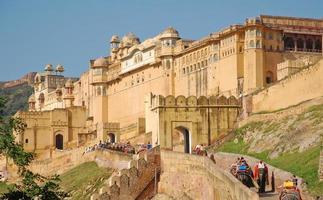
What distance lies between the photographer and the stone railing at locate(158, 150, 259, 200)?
2448 cm

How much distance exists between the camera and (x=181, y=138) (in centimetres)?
4447

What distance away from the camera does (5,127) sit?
2356 centimetres

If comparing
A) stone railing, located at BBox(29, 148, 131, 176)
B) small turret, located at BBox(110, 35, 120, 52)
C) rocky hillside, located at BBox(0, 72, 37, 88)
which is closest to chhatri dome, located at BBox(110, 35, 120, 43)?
small turret, located at BBox(110, 35, 120, 52)

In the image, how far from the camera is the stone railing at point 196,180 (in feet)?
80.3

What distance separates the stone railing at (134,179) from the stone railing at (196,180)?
2.11 feet

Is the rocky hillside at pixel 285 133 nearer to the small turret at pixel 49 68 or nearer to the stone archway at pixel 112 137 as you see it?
the stone archway at pixel 112 137

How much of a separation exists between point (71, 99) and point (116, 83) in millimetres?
12986

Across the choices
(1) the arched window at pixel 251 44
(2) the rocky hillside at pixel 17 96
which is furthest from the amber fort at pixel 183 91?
(2) the rocky hillside at pixel 17 96

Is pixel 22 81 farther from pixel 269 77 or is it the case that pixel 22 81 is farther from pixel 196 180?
pixel 196 180

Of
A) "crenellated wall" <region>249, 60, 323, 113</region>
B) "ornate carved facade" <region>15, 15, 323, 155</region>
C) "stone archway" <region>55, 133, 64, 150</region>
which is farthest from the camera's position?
"stone archway" <region>55, 133, 64, 150</region>

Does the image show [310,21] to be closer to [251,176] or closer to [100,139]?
[100,139]

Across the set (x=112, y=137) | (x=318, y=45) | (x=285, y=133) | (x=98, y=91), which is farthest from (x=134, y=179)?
(x=98, y=91)

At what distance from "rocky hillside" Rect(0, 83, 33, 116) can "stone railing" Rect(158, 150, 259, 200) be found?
10064cm

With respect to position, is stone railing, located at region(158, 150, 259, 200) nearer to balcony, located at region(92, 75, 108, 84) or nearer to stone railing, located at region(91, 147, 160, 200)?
stone railing, located at region(91, 147, 160, 200)
